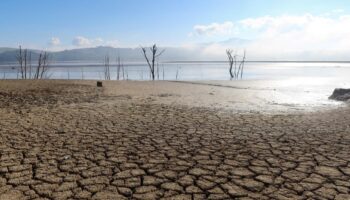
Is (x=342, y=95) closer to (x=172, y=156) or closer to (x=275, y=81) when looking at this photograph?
(x=172, y=156)

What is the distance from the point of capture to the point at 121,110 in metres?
9.52

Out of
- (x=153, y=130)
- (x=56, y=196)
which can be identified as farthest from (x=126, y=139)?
(x=56, y=196)

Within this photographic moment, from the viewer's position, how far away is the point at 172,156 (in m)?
5.16

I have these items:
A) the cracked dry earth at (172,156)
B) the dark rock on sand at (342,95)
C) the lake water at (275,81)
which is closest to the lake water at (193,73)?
the lake water at (275,81)

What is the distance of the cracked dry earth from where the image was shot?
13.0ft

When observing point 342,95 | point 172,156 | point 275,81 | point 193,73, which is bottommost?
point 172,156

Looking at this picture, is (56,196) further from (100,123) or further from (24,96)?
(24,96)

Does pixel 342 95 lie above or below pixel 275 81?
below

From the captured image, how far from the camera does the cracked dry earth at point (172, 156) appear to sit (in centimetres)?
397

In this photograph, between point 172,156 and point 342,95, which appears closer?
point 172,156

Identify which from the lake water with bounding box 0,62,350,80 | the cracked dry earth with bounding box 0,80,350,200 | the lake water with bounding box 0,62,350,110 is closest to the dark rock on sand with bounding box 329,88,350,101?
the lake water with bounding box 0,62,350,110

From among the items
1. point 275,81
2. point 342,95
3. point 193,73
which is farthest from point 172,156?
point 193,73

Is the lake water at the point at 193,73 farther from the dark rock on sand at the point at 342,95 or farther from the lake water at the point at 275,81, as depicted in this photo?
the dark rock on sand at the point at 342,95

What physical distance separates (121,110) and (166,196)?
5.92 meters
